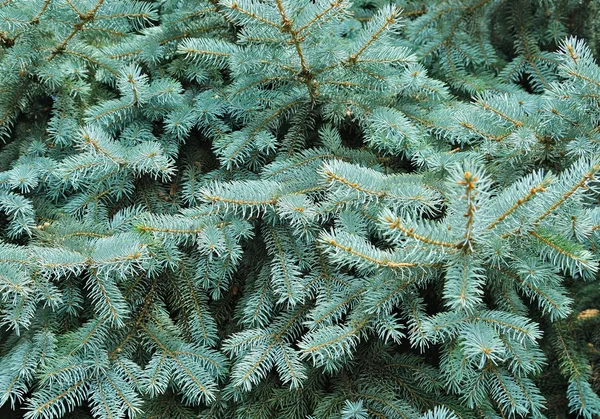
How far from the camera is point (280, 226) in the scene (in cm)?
143

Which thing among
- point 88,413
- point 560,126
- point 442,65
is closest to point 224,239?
point 88,413

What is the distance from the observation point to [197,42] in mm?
1486

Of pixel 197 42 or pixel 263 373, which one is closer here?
pixel 263 373

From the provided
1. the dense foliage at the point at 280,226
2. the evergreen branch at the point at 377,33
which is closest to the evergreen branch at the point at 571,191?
the dense foliage at the point at 280,226

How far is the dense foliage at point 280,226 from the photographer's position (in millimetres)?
1178

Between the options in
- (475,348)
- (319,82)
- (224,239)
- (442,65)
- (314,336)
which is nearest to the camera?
(475,348)

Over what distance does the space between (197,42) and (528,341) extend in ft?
3.86

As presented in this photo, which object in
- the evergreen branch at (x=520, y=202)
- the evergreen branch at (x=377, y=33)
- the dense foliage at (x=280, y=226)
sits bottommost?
the dense foliage at (x=280, y=226)

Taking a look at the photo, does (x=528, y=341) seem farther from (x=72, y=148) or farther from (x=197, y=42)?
(x=72, y=148)

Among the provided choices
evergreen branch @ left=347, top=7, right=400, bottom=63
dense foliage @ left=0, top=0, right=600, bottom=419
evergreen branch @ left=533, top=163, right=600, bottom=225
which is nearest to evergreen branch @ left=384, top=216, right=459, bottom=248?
dense foliage @ left=0, top=0, right=600, bottom=419

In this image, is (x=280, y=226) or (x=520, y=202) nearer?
(x=520, y=202)

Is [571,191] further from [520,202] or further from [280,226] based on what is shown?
[280,226]

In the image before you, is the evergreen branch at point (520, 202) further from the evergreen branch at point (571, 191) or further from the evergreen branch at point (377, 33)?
the evergreen branch at point (377, 33)

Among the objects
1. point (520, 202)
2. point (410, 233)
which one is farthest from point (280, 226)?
point (520, 202)
